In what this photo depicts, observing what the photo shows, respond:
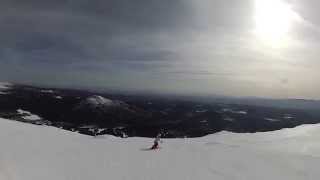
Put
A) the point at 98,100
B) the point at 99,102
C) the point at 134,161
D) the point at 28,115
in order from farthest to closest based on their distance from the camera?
the point at 98,100, the point at 99,102, the point at 28,115, the point at 134,161

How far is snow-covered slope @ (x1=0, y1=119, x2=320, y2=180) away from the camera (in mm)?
16016

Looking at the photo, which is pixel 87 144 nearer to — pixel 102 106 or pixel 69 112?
pixel 69 112

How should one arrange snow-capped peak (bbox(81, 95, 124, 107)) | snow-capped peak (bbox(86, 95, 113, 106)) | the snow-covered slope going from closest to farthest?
the snow-covered slope
snow-capped peak (bbox(81, 95, 124, 107))
snow-capped peak (bbox(86, 95, 113, 106))

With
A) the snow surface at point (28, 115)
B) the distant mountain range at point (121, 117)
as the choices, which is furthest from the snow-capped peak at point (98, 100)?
the snow surface at point (28, 115)

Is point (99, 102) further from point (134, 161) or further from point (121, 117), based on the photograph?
point (134, 161)

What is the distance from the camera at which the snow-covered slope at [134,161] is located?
1602cm

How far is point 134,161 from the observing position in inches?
742

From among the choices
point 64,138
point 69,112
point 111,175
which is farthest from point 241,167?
point 69,112

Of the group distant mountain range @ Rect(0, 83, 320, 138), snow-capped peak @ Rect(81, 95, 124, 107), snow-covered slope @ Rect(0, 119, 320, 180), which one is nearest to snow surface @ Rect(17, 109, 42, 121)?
distant mountain range @ Rect(0, 83, 320, 138)

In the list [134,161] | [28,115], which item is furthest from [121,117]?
[134,161]

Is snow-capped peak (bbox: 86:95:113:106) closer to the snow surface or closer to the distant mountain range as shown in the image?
the distant mountain range

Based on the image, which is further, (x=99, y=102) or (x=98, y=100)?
(x=98, y=100)

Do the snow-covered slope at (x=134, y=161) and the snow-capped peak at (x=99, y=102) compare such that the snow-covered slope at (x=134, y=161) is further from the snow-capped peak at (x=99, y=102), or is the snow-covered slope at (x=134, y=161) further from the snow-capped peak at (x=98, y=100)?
the snow-capped peak at (x=98, y=100)

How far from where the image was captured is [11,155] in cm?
1773
